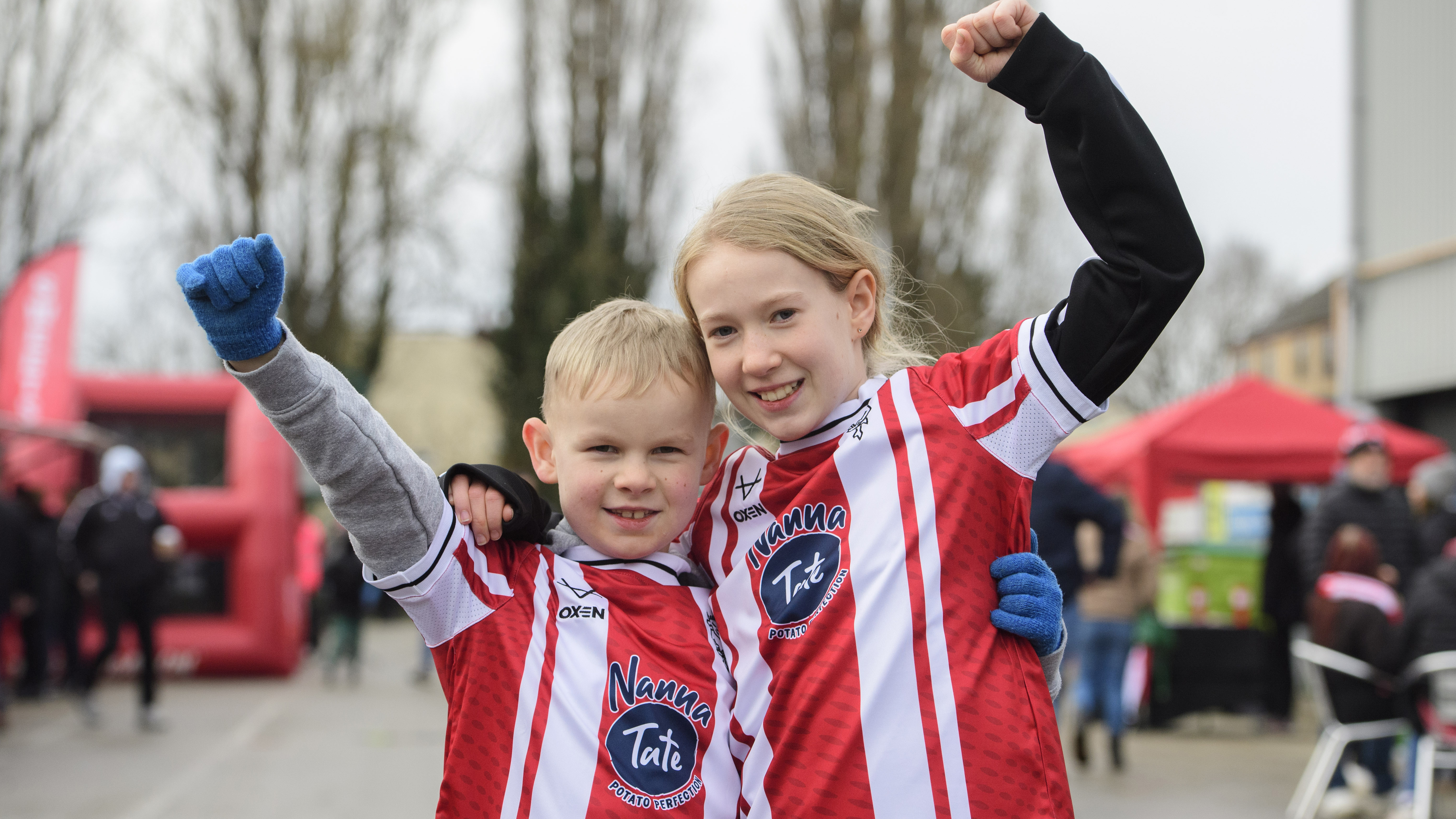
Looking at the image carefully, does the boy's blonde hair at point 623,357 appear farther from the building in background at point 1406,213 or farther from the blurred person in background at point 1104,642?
the building in background at point 1406,213

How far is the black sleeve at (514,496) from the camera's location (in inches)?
74.9

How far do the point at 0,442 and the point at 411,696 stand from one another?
14.6 feet

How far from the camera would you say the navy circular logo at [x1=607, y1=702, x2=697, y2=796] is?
5.79 feet

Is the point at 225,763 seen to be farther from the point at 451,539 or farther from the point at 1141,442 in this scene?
the point at 1141,442

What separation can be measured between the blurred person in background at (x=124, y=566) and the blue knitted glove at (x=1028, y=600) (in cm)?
885

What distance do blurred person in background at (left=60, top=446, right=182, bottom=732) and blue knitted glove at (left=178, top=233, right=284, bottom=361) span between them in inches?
339

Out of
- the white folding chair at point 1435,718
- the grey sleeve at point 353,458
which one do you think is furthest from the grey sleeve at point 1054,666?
the white folding chair at point 1435,718

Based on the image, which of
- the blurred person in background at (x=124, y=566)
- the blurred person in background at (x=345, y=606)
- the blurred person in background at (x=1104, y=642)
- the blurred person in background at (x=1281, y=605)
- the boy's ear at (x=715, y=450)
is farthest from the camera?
the blurred person in background at (x=345, y=606)

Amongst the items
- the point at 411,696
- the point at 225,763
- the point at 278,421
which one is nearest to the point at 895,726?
the point at 278,421

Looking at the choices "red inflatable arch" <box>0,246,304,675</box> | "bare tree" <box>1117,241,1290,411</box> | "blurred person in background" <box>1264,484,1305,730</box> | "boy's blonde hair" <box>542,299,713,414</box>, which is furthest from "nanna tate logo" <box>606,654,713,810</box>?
"bare tree" <box>1117,241,1290,411</box>

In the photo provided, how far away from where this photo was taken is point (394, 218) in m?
21.8

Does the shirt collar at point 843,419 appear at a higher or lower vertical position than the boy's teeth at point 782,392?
lower

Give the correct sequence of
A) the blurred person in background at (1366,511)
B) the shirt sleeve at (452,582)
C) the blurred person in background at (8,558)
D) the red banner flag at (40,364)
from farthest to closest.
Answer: the red banner flag at (40,364) < the blurred person in background at (8,558) < the blurred person in background at (1366,511) < the shirt sleeve at (452,582)

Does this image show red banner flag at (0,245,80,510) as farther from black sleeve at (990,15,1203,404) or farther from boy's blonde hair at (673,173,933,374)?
black sleeve at (990,15,1203,404)
